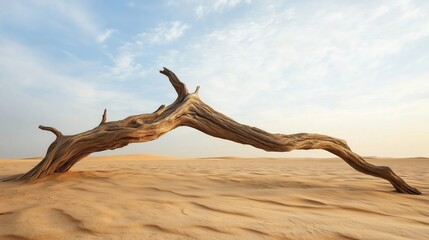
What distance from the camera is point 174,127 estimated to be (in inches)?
165

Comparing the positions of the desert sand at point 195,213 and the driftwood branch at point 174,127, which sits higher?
the driftwood branch at point 174,127

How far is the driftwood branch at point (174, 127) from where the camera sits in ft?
12.7

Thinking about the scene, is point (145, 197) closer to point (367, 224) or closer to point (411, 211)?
point (367, 224)

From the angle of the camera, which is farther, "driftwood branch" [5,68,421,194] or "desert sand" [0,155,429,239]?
"driftwood branch" [5,68,421,194]

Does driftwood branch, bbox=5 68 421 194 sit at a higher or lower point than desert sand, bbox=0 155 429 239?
higher

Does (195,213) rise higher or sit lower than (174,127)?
lower

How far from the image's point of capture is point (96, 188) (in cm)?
317

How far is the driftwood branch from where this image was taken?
12.7 ft

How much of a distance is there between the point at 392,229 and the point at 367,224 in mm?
152

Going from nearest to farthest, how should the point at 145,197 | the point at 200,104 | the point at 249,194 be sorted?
the point at 145,197, the point at 249,194, the point at 200,104

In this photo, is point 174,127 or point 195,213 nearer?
point 195,213

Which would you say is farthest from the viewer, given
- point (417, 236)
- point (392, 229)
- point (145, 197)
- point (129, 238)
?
point (145, 197)

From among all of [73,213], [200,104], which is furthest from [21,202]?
[200,104]

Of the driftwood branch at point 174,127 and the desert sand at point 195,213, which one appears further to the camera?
the driftwood branch at point 174,127
